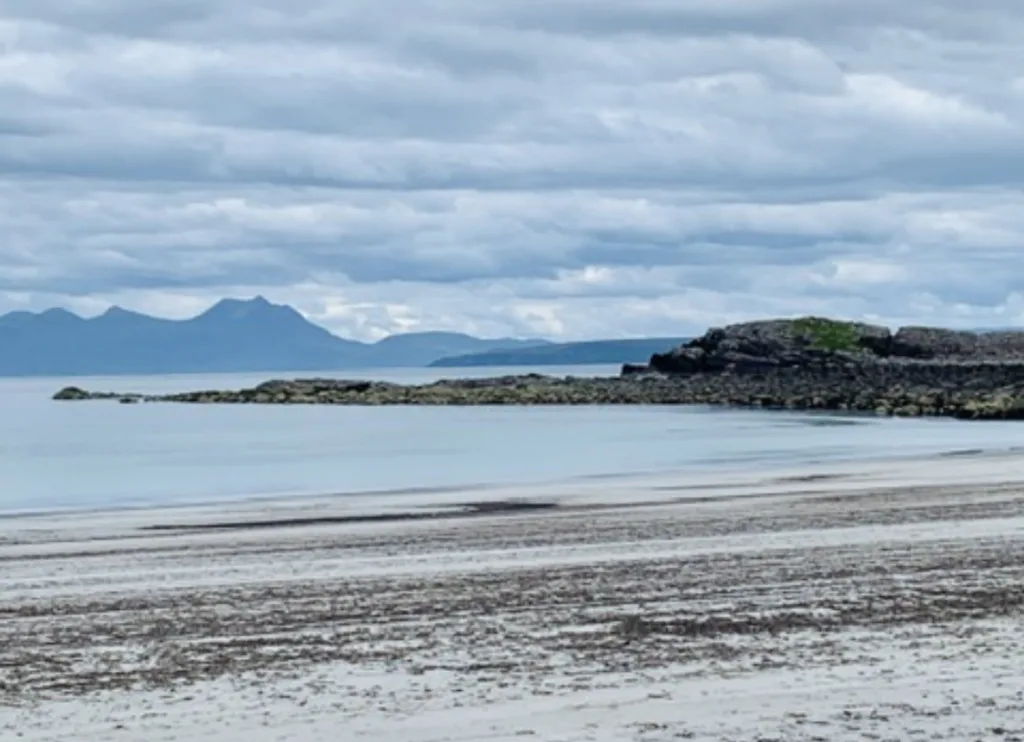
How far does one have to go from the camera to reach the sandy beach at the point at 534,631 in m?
12.9

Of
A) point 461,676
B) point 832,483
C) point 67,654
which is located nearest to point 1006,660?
point 461,676

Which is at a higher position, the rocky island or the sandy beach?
the rocky island

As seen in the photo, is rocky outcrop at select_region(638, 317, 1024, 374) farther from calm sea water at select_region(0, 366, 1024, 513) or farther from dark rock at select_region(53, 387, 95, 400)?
dark rock at select_region(53, 387, 95, 400)

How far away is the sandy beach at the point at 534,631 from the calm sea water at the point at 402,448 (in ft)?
65.1

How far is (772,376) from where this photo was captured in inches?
4904

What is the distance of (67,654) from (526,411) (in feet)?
305

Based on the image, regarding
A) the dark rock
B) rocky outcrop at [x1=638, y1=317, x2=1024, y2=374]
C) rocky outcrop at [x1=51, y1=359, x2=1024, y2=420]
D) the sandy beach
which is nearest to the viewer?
the sandy beach

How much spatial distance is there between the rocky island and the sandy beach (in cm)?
7316

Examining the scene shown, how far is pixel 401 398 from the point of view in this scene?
12775cm

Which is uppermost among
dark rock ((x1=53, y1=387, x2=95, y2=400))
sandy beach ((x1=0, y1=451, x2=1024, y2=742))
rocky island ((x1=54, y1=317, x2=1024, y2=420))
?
rocky island ((x1=54, y1=317, x2=1024, y2=420))

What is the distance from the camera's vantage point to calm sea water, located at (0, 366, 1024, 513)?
51406 millimetres

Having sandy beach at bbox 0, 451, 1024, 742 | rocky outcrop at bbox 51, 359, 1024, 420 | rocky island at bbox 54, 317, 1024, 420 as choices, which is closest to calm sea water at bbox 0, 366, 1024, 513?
rocky outcrop at bbox 51, 359, 1024, 420

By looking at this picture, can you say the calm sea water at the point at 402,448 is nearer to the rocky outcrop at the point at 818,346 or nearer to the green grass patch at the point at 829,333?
the rocky outcrop at the point at 818,346

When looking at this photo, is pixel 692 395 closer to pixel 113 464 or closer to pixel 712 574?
pixel 113 464
